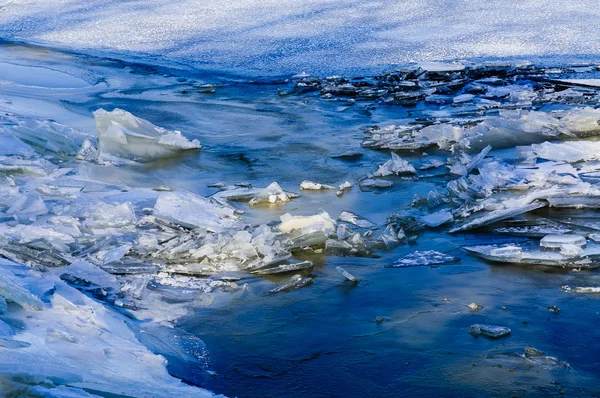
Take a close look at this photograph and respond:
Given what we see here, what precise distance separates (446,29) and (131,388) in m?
9.33

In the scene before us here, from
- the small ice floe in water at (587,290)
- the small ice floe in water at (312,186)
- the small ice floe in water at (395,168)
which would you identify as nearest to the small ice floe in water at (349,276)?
the small ice floe in water at (587,290)

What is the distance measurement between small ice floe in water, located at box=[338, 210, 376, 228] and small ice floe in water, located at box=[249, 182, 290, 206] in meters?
0.54

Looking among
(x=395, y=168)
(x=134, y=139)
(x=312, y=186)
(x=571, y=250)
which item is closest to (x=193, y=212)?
(x=312, y=186)

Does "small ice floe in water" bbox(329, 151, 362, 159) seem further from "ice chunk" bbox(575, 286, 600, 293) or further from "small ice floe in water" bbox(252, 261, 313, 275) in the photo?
"ice chunk" bbox(575, 286, 600, 293)

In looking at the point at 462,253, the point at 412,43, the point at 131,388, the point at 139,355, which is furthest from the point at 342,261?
the point at 412,43

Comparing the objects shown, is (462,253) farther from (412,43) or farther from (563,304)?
(412,43)

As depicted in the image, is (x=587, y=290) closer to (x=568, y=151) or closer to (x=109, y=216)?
(x=568, y=151)

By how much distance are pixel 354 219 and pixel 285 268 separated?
→ 875 millimetres

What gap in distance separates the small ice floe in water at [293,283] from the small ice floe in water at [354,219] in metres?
0.84

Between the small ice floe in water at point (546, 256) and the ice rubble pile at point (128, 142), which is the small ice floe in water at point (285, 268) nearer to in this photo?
the small ice floe in water at point (546, 256)

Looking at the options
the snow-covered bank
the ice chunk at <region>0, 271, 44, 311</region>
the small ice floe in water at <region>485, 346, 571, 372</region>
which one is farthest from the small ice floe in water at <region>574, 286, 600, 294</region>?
the ice chunk at <region>0, 271, 44, 311</region>

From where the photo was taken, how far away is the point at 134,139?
654 centimetres

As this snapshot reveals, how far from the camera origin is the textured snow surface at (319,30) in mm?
10156

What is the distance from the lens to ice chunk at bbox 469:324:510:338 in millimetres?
3375
